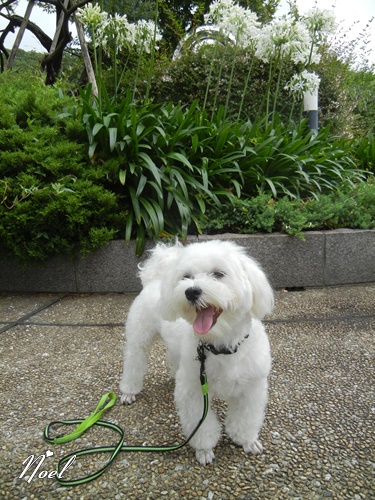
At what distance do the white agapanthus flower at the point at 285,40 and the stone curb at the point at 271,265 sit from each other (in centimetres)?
234

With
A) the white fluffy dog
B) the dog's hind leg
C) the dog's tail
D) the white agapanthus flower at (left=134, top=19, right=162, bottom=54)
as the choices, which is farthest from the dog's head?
the white agapanthus flower at (left=134, top=19, right=162, bottom=54)

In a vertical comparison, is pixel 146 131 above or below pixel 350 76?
below

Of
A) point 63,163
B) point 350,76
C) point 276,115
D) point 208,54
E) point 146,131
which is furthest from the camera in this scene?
point 350,76

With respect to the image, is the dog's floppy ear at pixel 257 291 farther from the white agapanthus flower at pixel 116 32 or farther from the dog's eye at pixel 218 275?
the white agapanthus flower at pixel 116 32

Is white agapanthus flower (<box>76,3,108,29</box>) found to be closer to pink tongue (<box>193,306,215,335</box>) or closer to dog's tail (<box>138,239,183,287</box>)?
dog's tail (<box>138,239,183,287</box>)

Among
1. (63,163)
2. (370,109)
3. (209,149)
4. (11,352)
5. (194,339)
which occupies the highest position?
(370,109)

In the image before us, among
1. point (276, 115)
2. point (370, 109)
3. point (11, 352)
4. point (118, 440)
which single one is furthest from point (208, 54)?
point (118, 440)

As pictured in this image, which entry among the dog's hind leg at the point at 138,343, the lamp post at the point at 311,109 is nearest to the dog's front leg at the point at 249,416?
the dog's hind leg at the point at 138,343

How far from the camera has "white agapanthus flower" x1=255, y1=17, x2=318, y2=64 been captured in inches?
179

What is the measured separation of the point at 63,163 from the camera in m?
4.00

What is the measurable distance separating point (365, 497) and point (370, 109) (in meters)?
9.61

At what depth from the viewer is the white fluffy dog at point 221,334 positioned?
1.70 meters

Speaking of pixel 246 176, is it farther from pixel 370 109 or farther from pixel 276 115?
pixel 370 109

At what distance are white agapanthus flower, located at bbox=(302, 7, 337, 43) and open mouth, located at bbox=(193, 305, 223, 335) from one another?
438 centimetres
